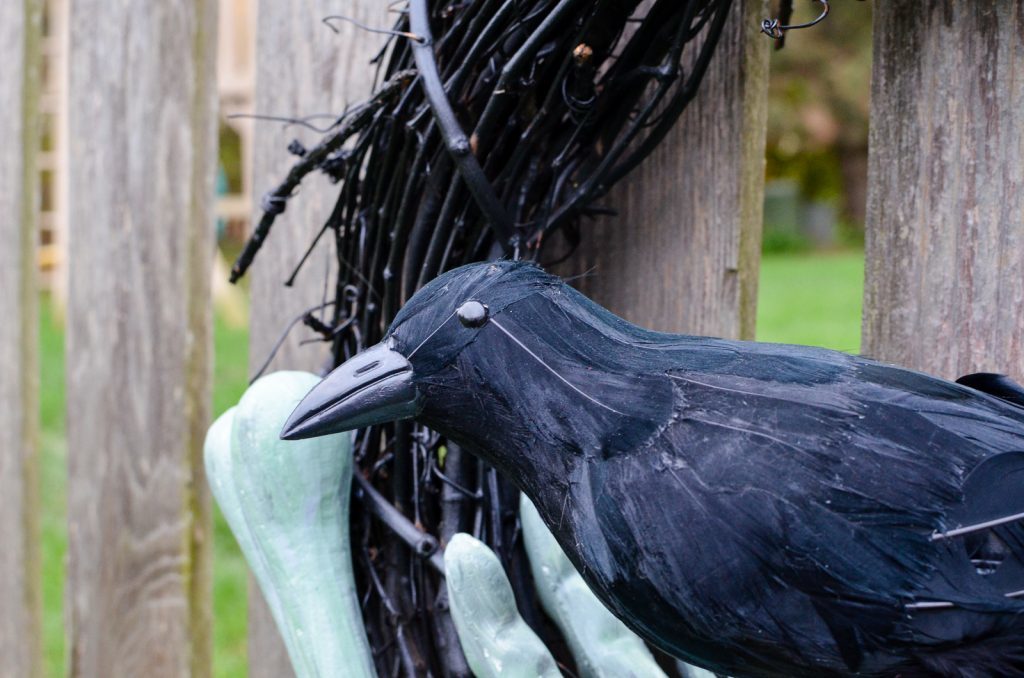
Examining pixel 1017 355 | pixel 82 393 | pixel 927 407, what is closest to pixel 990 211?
pixel 1017 355

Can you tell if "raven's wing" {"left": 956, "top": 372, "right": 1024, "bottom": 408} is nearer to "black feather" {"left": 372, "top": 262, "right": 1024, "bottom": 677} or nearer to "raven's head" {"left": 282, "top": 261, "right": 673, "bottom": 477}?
"black feather" {"left": 372, "top": 262, "right": 1024, "bottom": 677}

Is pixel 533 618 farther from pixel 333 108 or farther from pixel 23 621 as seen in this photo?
pixel 23 621

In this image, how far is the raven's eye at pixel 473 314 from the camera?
22.9 inches

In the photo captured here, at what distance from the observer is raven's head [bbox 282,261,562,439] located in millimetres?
590

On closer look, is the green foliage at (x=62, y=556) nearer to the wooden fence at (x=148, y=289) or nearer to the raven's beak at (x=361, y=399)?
the wooden fence at (x=148, y=289)

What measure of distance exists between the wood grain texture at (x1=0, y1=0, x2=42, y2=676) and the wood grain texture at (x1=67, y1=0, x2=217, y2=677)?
70 millimetres

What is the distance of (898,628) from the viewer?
0.52 m

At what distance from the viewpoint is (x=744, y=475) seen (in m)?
0.53

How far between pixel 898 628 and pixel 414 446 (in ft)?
1.30

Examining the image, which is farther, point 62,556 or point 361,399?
point 62,556

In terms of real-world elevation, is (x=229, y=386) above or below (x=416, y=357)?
below

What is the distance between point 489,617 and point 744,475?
22 cm

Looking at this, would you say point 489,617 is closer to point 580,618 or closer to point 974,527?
point 580,618

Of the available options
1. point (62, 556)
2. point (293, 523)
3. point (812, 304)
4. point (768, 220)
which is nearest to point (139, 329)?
point (293, 523)
